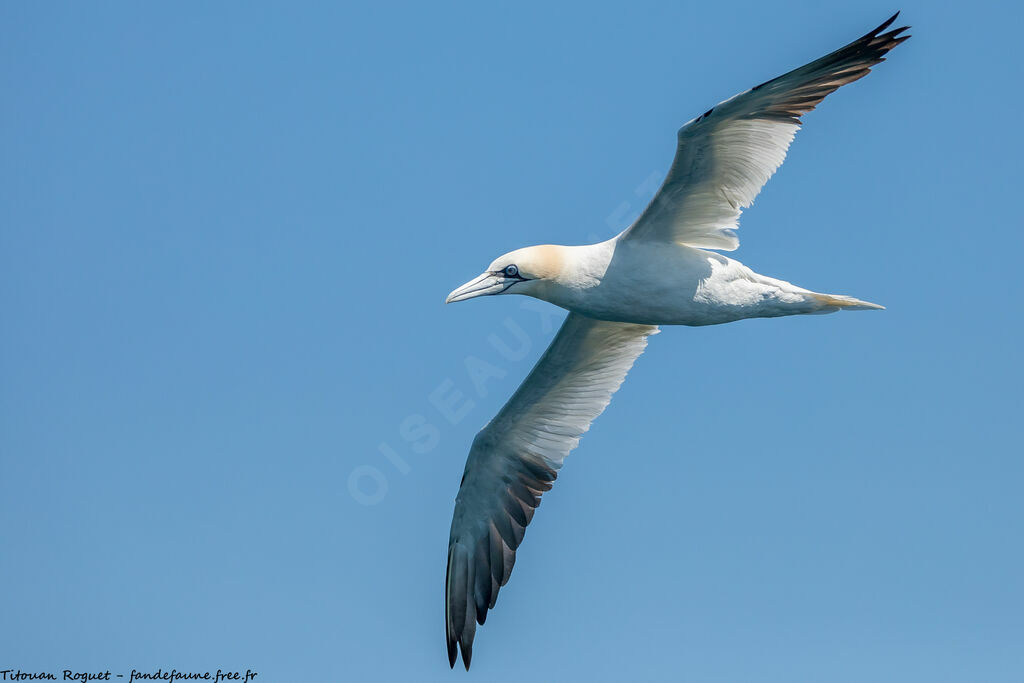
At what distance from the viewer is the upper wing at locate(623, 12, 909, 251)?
447 inches

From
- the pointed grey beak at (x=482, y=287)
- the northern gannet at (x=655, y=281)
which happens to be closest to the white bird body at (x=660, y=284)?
the northern gannet at (x=655, y=281)

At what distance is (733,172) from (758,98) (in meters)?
0.90

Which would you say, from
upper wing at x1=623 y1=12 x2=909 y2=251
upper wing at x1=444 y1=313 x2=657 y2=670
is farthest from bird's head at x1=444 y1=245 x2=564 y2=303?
upper wing at x1=444 y1=313 x2=657 y2=670

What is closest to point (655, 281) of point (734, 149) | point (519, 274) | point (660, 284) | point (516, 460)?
point (660, 284)

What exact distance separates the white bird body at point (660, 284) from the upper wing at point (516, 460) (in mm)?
1929

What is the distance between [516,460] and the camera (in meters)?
14.5

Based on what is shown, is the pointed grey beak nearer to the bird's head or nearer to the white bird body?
the bird's head

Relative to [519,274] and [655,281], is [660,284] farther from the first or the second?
[519,274]

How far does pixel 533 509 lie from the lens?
1454cm

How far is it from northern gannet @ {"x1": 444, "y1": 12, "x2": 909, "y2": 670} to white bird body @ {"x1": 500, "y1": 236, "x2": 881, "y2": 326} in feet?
0.03

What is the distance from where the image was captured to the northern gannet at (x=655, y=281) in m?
11.5

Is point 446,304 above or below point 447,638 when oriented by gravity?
above

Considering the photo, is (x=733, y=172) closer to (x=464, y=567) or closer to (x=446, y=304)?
(x=446, y=304)

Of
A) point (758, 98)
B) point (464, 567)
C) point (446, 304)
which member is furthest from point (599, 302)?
point (464, 567)
